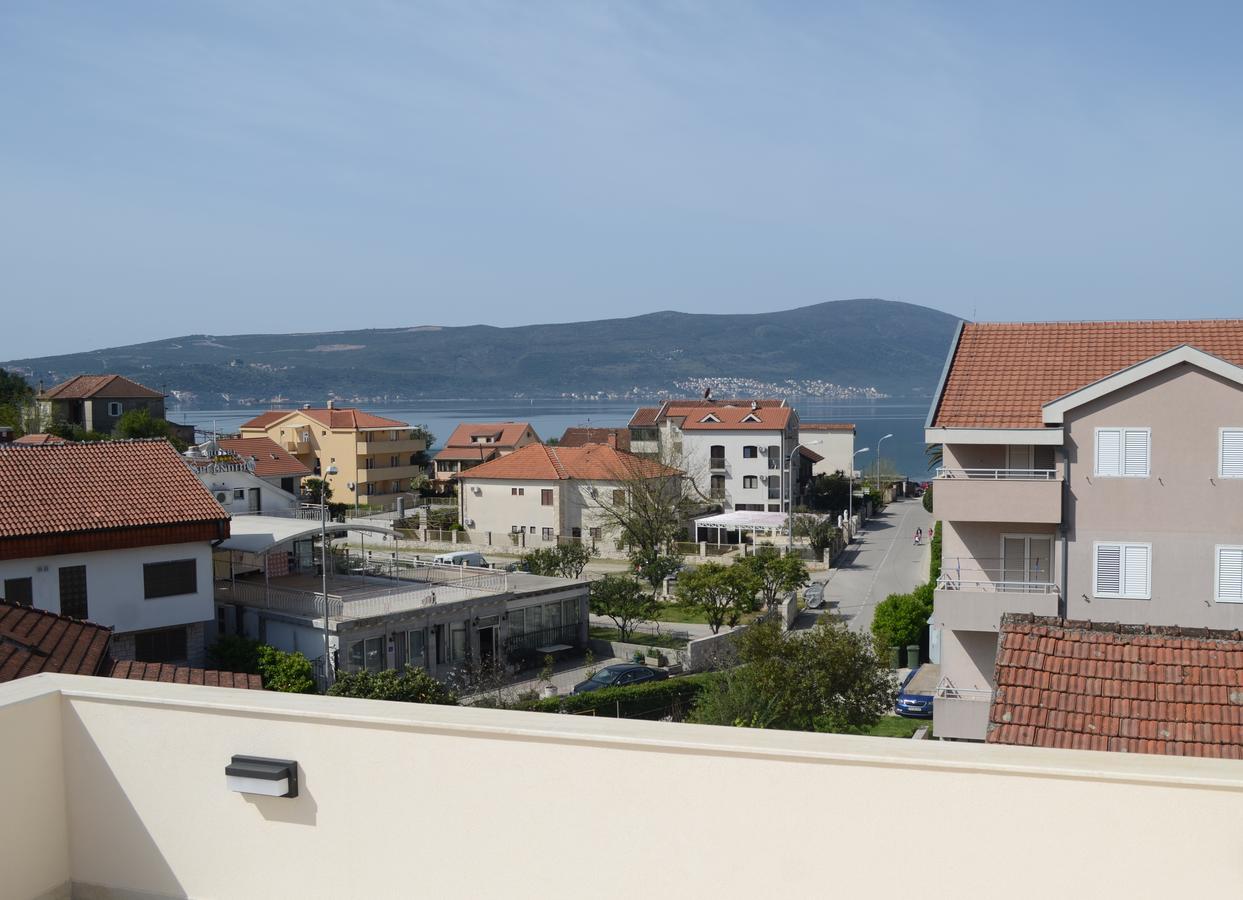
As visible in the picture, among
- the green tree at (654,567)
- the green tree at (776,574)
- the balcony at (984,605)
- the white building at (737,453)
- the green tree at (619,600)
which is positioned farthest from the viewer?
the white building at (737,453)

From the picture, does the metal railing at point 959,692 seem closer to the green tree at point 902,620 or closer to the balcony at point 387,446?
the green tree at point 902,620

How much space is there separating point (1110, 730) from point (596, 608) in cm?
2784

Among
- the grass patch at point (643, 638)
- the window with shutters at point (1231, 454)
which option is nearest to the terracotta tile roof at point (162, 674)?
the window with shutters at point (1231, 454)

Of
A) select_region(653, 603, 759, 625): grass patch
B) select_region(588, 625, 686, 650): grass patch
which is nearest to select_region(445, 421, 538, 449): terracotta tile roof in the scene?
select_region(653, 603, 759, 625): grass patch

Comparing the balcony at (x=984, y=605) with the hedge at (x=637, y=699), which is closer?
the balcony at (x=984, y=605)

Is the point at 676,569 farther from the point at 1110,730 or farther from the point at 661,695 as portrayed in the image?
the point at 1110,730

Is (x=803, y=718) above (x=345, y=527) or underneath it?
underneath

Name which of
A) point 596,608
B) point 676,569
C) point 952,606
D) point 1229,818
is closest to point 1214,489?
point 952,606

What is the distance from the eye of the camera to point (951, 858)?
13.4ft

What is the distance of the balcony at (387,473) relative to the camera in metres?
78.4

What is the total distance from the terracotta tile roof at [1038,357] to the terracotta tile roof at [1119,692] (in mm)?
9145

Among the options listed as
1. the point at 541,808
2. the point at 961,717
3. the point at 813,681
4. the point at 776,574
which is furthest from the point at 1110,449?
the point at 776,574

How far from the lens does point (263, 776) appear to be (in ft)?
15.5

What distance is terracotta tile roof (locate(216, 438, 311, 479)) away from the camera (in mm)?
62666
